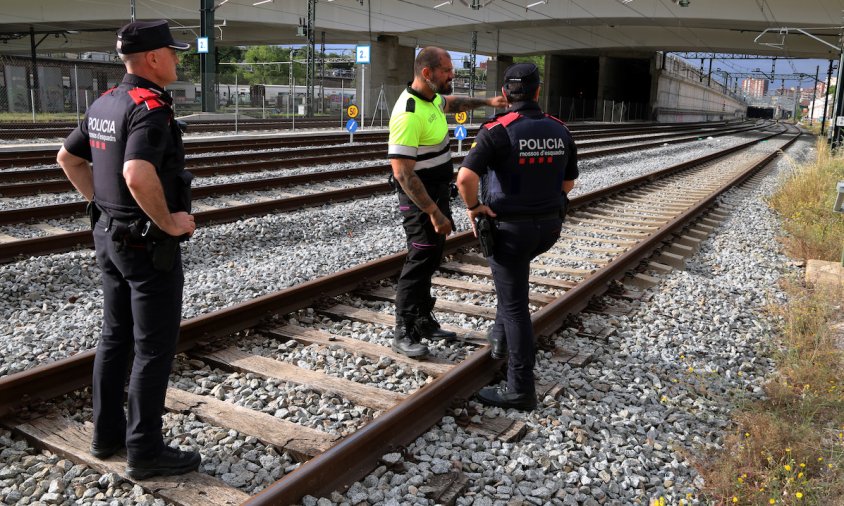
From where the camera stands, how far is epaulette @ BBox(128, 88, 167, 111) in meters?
3.09

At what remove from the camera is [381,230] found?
383 inches

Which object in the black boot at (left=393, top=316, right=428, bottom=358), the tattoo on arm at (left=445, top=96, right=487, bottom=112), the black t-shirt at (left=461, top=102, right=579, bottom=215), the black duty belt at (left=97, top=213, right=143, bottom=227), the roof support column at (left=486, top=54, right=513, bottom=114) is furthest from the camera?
the roof support column at (left=486, top=54, right=513, bottom=114)

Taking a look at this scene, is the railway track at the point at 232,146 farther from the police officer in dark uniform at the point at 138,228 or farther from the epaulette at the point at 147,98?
the epaulette at the point at 147,98

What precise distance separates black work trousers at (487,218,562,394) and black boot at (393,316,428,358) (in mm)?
776

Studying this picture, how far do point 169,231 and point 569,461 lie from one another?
2.35m

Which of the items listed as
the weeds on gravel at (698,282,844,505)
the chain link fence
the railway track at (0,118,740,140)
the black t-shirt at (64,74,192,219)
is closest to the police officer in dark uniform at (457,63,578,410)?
the weeds on gravel at (698,282,844,505)

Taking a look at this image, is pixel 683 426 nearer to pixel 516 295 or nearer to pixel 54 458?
pixel 516 295

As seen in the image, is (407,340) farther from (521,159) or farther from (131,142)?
(131,142)

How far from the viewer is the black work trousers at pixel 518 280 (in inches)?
167

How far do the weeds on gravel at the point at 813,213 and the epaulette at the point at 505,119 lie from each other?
6.61 meters

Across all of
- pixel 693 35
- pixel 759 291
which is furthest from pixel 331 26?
pixel 759 291

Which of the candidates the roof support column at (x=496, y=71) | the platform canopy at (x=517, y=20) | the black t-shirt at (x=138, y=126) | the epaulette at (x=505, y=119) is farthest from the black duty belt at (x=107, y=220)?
the roof support column at (x=496, y=71)

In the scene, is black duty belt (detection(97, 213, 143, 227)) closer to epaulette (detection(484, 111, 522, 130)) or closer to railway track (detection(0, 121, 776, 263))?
epaulette (detection(484, 111, 522, 130))

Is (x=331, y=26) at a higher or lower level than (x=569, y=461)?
higher
